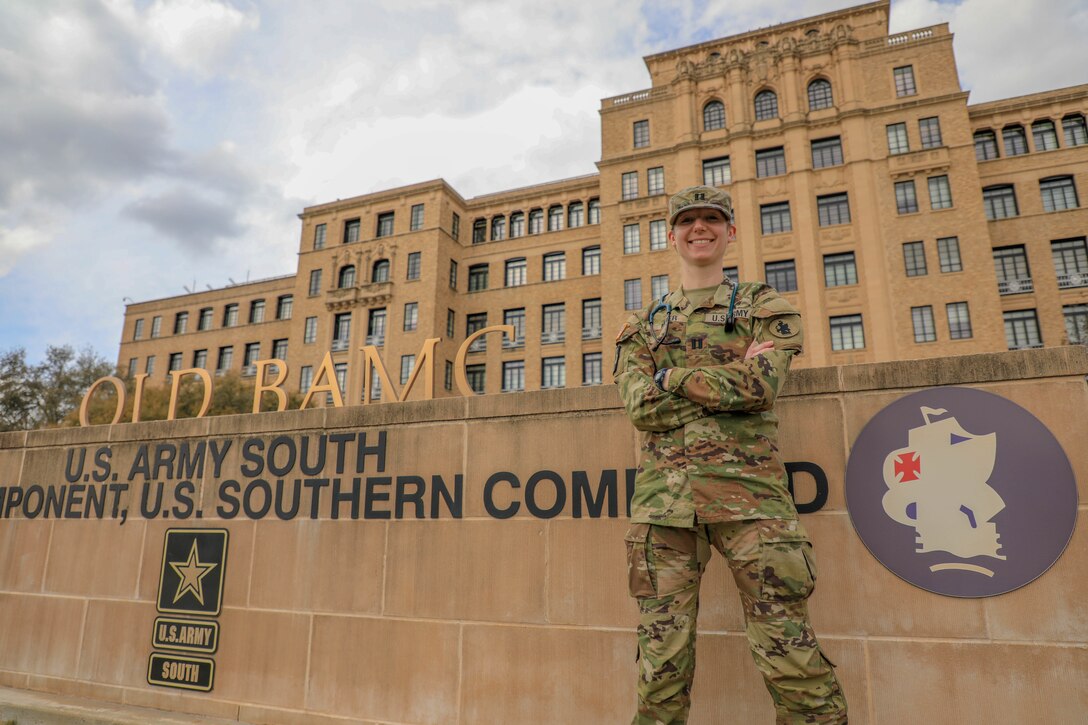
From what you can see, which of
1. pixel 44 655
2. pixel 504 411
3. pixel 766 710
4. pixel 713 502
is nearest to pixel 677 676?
pixel 713 502

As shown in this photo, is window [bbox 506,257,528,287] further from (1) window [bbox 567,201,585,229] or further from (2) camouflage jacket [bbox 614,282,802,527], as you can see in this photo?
(2) camouflage jacket [bbox 614,282,802,527]

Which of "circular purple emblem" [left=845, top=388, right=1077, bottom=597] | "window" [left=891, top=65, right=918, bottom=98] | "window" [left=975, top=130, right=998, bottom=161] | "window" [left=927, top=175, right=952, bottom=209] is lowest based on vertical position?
"circular purple emblem" [left=845, top=388, right=1077, bottom=597]

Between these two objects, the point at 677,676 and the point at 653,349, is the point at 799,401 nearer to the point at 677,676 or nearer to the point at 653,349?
the point at 653,349

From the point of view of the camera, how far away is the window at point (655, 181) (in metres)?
33.7

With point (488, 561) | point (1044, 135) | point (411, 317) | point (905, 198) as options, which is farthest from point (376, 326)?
point (488, 561)

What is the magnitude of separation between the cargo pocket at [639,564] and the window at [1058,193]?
3478cm

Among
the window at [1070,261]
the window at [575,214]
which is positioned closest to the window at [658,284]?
the window at [575,214]

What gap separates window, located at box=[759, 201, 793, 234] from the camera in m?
30.8

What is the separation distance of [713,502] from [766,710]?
159 centimetres

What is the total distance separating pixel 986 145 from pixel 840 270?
9.46 m

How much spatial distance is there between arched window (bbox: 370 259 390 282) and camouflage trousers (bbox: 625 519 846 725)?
126ft

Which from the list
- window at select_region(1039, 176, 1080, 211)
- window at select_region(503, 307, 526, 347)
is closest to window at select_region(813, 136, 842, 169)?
window at select_region(1039, 176, 1080, 211)

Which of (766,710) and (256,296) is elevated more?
(256,296)

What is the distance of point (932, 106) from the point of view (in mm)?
29641
